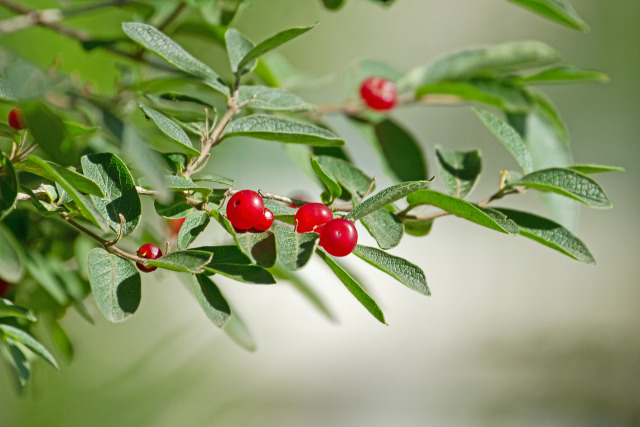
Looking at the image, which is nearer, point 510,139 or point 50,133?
point 50,133

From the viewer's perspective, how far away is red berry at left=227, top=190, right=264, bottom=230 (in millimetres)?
404

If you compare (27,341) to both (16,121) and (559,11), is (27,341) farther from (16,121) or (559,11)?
(559,11)

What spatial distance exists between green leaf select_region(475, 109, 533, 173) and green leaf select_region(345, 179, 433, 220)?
5.8 inches

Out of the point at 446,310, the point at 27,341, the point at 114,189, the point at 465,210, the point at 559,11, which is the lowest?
the point at 27,341

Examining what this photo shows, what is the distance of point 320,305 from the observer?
2.72 ft

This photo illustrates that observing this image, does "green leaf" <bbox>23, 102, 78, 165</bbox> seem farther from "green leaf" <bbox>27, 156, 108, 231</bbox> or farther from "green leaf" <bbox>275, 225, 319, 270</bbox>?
"green leaf" <bbox>275, 225, 319, 270</bbox>

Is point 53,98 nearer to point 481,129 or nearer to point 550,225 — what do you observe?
point 550,225

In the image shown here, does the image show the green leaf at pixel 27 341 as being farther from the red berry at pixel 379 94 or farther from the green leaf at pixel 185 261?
the red berry at pixel 379 94

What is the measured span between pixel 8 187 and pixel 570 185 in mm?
359

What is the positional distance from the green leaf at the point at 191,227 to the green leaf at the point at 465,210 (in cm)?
14

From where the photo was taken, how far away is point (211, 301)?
16.0 inches

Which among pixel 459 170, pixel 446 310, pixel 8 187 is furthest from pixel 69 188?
pixel 446 310

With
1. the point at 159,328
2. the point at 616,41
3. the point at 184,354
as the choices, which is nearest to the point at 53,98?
the point at 184,354

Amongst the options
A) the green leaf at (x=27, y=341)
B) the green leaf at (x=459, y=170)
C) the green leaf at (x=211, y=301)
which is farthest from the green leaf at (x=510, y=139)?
the green leaf at (x=27, y=341)
